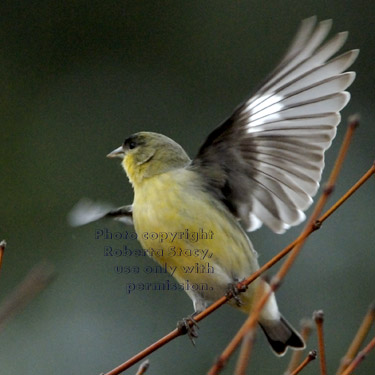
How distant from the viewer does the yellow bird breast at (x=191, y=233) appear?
11.3 ft

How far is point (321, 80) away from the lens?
3070mm

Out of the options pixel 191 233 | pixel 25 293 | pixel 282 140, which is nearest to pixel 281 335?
pixel 191 233

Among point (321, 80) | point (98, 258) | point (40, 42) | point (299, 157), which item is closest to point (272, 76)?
point (321, 80)

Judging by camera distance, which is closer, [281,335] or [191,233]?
[191,233]

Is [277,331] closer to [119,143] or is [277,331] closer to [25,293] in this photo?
[25,293]

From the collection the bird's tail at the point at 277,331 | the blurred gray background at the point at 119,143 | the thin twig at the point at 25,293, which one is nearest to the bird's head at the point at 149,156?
the bird's tail at the point at 277,331

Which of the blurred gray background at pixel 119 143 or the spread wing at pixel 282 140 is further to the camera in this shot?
the blurred gray background at pixel 119 143

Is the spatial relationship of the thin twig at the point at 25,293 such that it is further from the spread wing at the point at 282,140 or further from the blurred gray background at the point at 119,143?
the blurred gray background at the point at 119,143

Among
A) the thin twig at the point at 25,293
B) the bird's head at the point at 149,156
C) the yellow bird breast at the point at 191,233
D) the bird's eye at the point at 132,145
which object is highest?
the thin twig at the point at 25,293

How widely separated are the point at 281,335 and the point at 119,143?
381 centimetres

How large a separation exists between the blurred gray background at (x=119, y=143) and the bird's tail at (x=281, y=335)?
222 cm

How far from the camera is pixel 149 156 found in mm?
3867

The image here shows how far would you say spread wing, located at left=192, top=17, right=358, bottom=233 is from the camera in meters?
3.05

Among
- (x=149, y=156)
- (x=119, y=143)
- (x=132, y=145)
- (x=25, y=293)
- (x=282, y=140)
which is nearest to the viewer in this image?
(x=25, y=293)
